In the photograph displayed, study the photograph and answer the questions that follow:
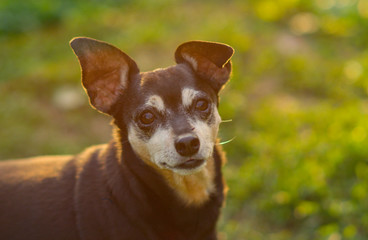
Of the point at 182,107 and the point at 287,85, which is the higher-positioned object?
the point at 182,107

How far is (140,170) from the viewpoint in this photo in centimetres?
315

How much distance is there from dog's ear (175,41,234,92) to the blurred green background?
1586 millimetres

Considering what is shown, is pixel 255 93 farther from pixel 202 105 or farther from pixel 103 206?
pixel 103 206

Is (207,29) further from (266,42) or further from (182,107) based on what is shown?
(182,107)

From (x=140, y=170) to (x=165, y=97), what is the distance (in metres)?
0.54

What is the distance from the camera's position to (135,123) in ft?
10.3

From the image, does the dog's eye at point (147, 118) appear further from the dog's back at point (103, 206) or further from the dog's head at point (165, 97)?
the dog's back at point (103, 206)

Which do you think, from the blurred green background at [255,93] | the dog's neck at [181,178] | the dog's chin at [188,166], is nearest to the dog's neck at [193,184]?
the dog's neck at [181,178]

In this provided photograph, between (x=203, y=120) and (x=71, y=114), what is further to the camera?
(x=71, y=114)

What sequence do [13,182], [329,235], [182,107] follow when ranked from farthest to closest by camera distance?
[329,235]
[13,182]
[182,107]

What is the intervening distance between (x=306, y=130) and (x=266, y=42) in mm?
2362

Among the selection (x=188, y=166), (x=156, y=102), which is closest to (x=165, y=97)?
(x=156, y=102)

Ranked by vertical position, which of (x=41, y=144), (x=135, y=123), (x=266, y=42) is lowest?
(x=41, y=144)

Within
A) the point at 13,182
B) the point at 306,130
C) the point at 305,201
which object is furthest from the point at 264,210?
the point at 13,182
